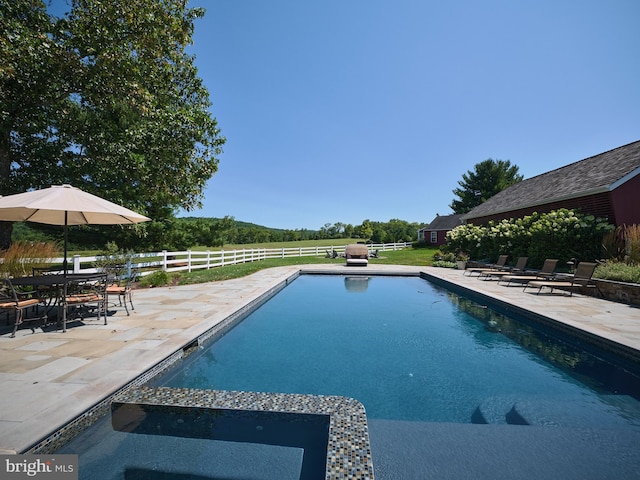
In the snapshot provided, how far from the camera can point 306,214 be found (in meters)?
49.6

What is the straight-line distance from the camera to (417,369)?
452 cm

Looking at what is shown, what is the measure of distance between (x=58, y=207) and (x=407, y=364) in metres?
6.06

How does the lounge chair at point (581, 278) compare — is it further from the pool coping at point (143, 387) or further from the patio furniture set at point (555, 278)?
the pool coping at point (143, 387)

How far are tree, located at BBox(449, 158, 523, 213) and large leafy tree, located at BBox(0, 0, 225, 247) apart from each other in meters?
43.5

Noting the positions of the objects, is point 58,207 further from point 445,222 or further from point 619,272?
point 445,222

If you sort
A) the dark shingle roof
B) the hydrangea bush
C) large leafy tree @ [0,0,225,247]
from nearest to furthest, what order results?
large leafy tree @ [0,0,225,247]
the hydrangea bush
the dark shingle roof

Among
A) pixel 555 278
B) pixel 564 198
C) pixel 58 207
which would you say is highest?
pixel 564 198

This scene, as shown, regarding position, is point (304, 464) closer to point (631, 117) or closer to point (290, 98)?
point (290, 98)

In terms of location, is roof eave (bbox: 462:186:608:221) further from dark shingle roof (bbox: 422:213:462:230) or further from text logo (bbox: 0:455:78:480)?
dark shingle roof (bbox: 422:213:462:230)

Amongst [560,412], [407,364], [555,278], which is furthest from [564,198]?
[560,412]

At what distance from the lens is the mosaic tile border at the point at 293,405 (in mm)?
2293

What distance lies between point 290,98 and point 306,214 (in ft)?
114

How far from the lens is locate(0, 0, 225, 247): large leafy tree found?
382 inches

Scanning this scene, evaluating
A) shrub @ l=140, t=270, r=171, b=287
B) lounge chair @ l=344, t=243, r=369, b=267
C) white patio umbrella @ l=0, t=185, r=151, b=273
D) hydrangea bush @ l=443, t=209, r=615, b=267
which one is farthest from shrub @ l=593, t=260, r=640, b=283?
shrub @ l=140, t=270, r=171, b=287
